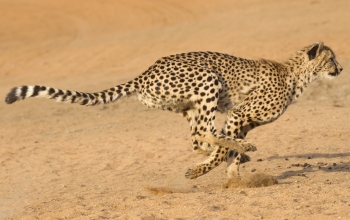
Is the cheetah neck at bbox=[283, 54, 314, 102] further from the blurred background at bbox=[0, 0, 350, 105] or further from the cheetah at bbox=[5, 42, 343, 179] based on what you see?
the blurred background at bbox=[0, 0, 350, 105]

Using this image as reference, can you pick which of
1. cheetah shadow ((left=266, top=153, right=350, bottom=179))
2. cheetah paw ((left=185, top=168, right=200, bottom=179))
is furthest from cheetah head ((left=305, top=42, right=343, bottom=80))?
cheetah paw ((left=185, top=168, right=200, bottom=179))

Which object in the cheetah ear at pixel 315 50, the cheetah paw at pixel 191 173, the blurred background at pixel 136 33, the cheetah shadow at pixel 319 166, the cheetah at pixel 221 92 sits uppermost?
the blurred background at pixel 136 33

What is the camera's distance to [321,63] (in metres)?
9.08

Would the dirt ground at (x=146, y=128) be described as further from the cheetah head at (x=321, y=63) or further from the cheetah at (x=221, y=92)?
the cheetah head at (x=321, y=63)

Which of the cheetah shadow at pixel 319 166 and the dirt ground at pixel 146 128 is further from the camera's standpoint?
the cheetah shadow at pixel 319 166

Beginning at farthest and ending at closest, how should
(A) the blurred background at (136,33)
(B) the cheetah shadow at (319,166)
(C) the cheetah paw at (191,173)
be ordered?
(A) the blurred background at (136,33) → (B) the cheetah shadow at (319,166) → (C) the cheetah paw at (191,173)

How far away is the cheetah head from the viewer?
29.7ft

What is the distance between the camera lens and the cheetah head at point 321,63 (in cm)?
905

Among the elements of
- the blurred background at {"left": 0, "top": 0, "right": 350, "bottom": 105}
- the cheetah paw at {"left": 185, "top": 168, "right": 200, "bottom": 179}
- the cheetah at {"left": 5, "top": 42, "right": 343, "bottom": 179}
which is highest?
the blurred background at {"left": 0, "top": 0, "right": 350, "bottom": 105}

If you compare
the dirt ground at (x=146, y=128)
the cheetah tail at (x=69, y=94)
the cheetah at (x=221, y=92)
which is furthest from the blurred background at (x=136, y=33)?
the cheetah tail at (x=69, y=94)

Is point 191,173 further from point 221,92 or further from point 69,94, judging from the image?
point 69,94

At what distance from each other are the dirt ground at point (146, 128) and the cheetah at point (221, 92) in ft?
1.70

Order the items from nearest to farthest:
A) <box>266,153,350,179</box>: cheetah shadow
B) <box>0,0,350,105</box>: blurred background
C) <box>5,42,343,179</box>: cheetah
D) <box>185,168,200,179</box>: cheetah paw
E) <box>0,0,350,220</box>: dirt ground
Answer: <box>0,0,350,220</box>: dirt ground, <box>5,42,343,179</box>: cheetah, <box>185,168,200,179</box>: cheetah paw, <box>266,153,350,179</box>: cheetah shadow, <box>0,0,350,105</box>: blurred background

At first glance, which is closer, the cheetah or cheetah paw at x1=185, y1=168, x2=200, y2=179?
the cheetah
